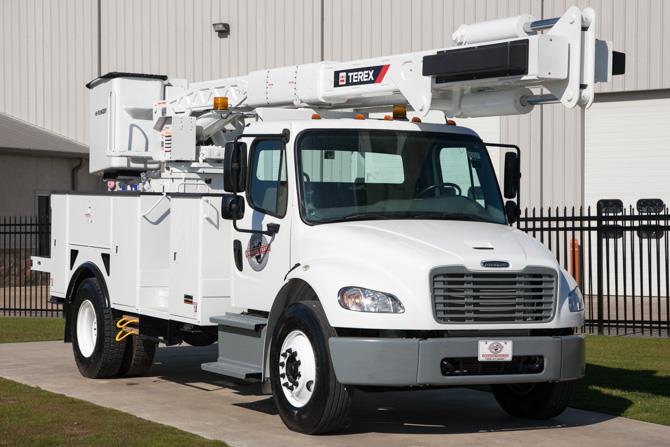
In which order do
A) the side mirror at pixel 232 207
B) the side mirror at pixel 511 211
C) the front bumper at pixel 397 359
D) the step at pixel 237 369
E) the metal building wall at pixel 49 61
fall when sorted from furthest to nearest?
the metal building wall at pixel 49 61
the side mirror at pixel 511 211
the side mirror at pixel 232 207
the step at pixel 237 369
the front bumper at pixel 397 359

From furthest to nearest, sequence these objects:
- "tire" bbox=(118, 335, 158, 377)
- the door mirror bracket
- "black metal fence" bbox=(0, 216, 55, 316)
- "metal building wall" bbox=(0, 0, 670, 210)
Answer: "black metal fence" bbox=(0, 216, 55, 316) < "metal building wall" bbox=(0, 0, 670, 210) < "tire" bbox=(118, 335, 158, 377) < the door mirror bracket

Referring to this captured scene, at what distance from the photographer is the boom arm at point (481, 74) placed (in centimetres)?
973

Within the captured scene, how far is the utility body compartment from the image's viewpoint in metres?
11.5

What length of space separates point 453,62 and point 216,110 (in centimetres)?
371

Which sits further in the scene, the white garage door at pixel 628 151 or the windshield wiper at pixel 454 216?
the white garage door at pixel 628 151

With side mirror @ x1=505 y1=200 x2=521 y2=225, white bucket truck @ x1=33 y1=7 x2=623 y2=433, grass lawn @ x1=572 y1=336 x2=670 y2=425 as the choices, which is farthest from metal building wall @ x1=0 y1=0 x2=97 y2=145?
side mirror @ x1=505 y1=200 x2=521 y2=225

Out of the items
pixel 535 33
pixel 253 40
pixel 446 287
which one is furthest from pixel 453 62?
pixel 253 40

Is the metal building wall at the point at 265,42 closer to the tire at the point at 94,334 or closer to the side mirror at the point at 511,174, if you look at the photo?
the tire at the point at 94,334

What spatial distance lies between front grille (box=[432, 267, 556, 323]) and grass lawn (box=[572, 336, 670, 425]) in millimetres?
1811

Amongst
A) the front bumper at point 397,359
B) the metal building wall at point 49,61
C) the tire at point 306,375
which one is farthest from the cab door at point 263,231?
the metal building wall at point 49,61

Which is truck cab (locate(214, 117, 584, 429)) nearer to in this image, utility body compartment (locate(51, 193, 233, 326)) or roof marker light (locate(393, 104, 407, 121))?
roof marker light (locate(393, 104, 407, 121))

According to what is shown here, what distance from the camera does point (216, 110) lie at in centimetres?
1318

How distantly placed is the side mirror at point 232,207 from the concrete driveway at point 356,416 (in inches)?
67.3

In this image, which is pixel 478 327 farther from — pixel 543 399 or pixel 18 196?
pixel 18 196
